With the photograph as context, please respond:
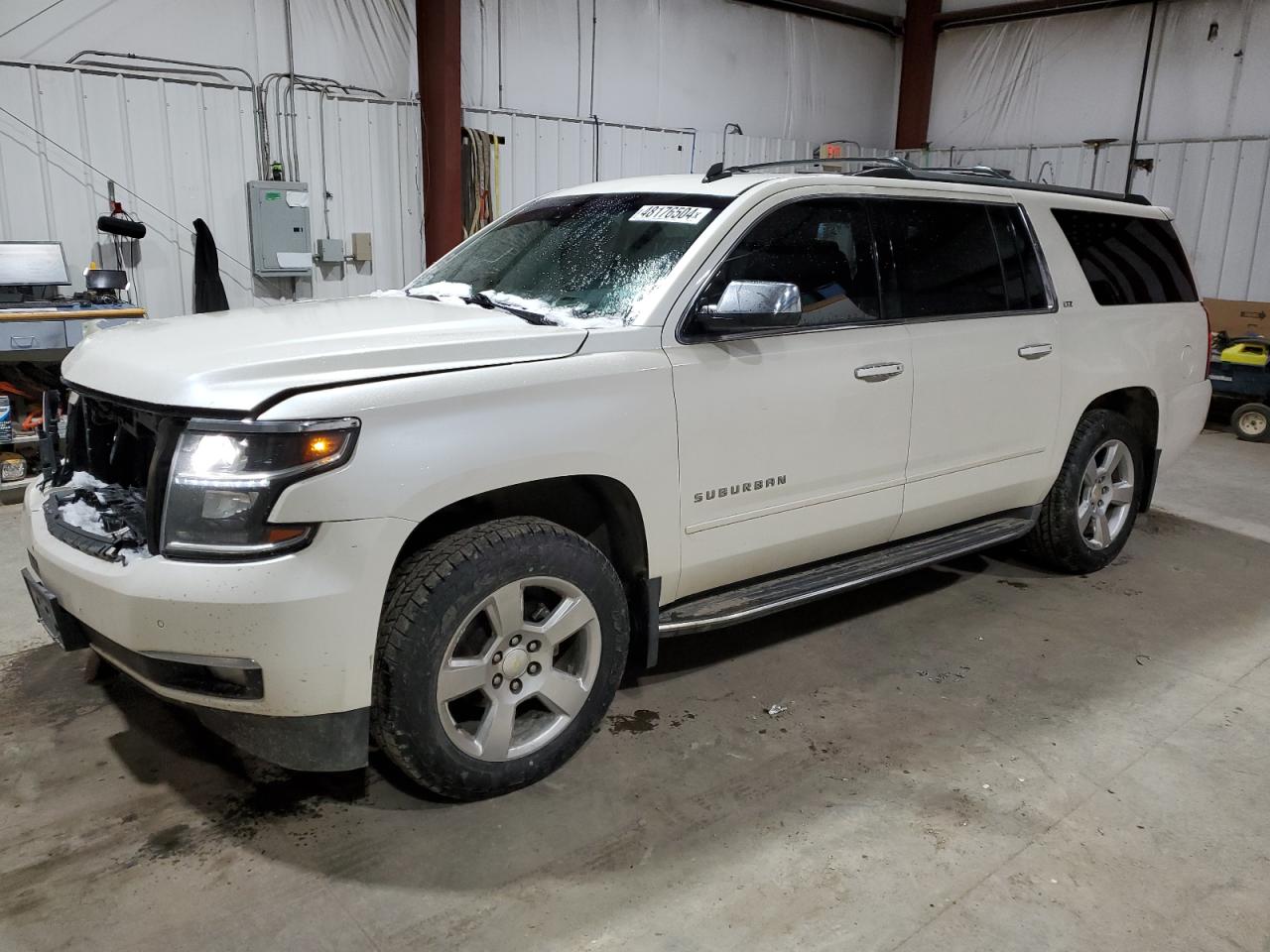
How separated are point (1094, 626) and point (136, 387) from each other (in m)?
3.58

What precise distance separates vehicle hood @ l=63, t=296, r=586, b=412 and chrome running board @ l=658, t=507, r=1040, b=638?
93cm

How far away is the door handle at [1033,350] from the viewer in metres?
3.73

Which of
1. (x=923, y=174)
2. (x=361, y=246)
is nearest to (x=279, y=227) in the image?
(x=361, y=246)

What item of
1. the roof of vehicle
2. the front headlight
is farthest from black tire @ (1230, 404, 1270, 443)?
the front headlight

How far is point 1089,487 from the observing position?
432 cm

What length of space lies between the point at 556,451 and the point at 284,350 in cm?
71

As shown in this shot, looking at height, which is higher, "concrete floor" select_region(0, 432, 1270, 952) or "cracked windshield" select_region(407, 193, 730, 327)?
"cracked windshield" select_region(407, 193, 730, 327)

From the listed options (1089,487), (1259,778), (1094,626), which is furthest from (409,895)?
(1089,487)

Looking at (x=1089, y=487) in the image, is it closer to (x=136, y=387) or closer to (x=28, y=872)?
(x=136, y=387)

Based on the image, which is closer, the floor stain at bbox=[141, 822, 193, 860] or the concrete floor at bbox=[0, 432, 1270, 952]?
the concrete floor at bbox=[0, 432, 1270, 952]

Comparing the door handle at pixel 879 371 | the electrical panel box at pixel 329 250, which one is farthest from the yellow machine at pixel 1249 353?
the electrical panel box at pixel 329 250

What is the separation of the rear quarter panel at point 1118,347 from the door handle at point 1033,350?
0.09 metres

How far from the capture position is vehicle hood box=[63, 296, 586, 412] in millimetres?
2197

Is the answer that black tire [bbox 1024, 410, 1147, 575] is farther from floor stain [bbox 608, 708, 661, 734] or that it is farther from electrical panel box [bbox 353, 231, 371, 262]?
electrical panel box [bbox 353, 231, 371, 262]
